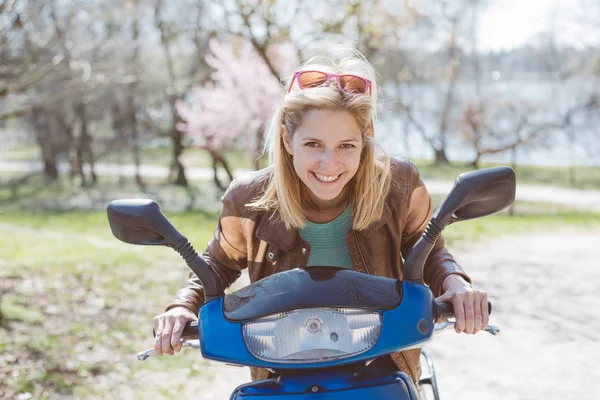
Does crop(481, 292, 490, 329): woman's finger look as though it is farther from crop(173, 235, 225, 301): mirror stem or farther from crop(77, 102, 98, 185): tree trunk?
crop(77, 102, 98, 185): tree trunk

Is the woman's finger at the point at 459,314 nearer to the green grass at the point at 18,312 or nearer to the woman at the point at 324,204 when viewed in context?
the woman at the point at 324,204

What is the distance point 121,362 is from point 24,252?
6713 millimetres

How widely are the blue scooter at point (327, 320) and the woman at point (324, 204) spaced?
227 mm

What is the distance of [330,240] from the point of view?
1.97 meters

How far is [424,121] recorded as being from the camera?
2953 centimetres

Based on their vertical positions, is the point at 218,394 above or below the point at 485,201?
below

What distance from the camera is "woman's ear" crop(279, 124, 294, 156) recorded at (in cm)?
188

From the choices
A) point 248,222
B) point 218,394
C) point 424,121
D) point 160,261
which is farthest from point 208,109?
point 248,222

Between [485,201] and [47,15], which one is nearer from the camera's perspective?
[485,201]

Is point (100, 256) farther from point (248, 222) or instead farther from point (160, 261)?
point (248, 222)

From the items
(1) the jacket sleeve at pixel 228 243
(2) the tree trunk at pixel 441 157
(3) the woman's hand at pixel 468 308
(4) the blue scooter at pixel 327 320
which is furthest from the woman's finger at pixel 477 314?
(2) the tree trunk at pixel 441 157

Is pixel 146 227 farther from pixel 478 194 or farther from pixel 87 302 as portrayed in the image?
pixel 87 302

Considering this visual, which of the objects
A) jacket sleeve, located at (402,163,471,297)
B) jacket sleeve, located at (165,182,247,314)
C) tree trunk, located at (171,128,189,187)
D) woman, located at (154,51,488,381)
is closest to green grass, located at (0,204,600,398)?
jacket sleeve, located at (165,182,247,314)

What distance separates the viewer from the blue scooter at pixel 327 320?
54.1 inches
